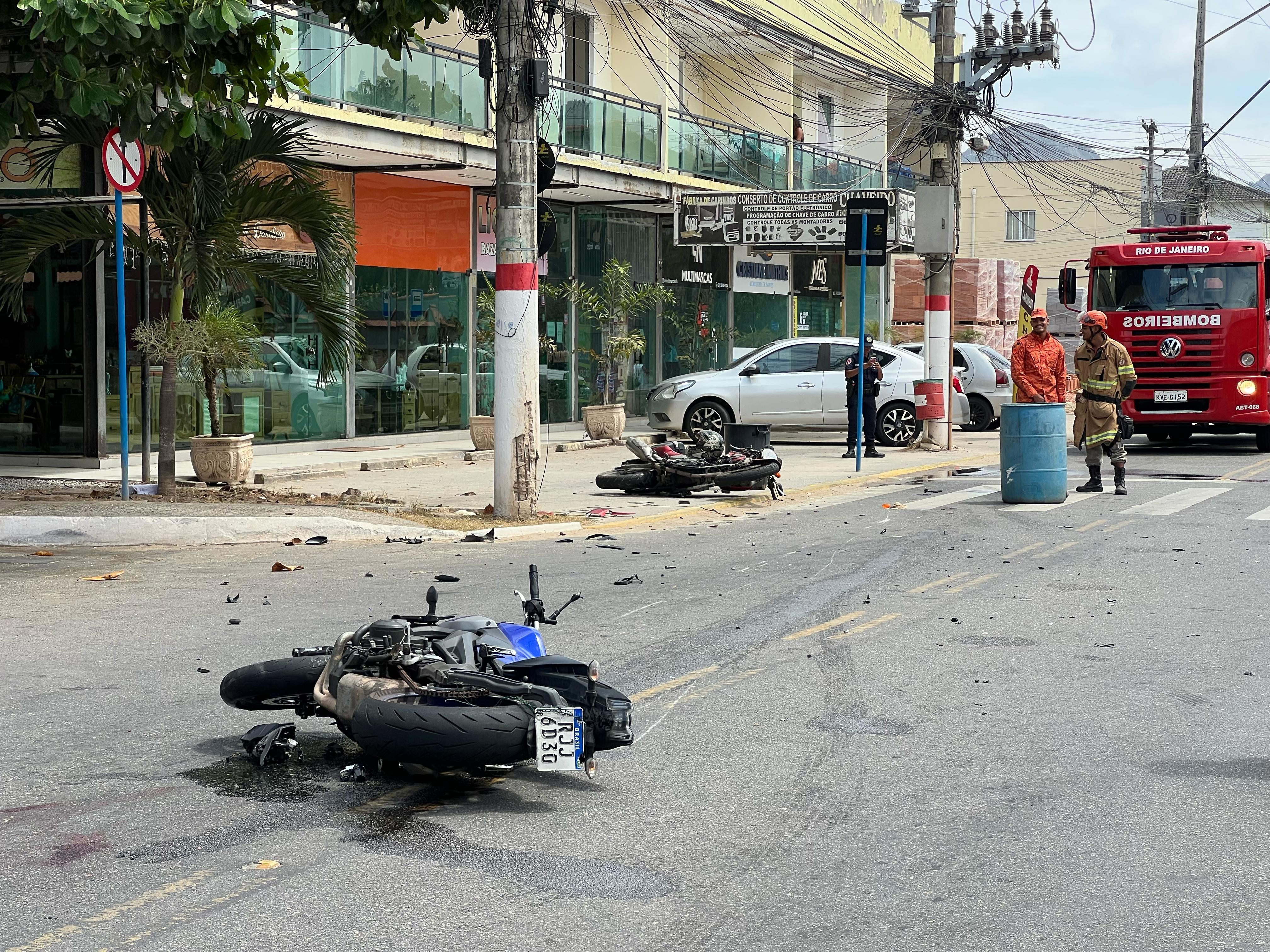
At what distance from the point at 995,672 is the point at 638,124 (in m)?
19.9

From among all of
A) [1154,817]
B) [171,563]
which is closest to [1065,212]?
[171,563]

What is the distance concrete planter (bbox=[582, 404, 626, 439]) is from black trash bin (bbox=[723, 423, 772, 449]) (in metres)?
7.88

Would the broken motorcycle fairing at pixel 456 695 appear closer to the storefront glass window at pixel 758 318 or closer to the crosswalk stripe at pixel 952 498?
the crosswalk stripe at pixel 952 498

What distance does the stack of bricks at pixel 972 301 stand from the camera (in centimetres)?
3694

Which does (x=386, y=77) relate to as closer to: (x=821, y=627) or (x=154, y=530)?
(x=154, y=530)

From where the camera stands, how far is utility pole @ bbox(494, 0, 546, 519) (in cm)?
1334

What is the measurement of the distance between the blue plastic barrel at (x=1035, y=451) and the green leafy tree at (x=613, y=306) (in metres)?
9.88

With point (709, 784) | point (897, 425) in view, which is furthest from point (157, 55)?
point (897, 425)

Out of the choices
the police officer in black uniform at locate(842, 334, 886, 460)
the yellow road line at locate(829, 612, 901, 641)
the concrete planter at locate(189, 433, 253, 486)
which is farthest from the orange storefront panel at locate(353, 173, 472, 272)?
the yellow road line at locate(829, 612, 901, 641)

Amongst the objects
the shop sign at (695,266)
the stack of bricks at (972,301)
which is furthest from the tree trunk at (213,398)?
the stack of bricks at (972,301)

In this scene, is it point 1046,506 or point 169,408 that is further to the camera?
point 1046,506

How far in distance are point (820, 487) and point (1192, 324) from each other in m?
8.42

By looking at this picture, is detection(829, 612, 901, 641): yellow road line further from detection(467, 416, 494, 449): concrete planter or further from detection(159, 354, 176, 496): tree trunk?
detection(467, 416, 494, 449): concrete planter

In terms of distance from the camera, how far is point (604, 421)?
2444 centimetres
